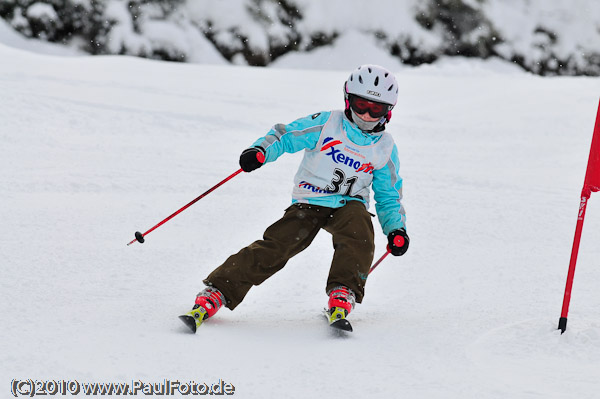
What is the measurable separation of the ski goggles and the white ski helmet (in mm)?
18

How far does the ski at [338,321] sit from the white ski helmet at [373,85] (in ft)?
3.38

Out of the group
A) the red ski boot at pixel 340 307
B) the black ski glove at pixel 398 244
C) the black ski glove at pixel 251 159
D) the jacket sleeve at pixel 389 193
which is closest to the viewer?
the red ski boot at pixel 340 307

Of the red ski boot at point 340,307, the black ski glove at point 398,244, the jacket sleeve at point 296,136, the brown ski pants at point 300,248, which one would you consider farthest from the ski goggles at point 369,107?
the red ski boot at point 340,307

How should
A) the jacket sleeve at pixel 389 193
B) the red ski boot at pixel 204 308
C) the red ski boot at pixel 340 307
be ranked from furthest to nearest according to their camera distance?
the jacket sleeve at pixel 389 193 → the red ski boot at pixel 340 307 → the red ski boot at pixel 204 308

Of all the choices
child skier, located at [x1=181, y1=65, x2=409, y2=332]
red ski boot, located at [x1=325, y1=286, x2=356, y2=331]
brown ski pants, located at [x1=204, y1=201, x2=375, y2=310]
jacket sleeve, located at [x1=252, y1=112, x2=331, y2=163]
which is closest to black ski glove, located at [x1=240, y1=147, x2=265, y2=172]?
child skier, located at [x1=181, y1=65, x2=409, y2=332]

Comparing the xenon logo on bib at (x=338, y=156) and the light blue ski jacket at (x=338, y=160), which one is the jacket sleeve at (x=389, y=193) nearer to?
the light blue ski jacket at (x=338, y=160)

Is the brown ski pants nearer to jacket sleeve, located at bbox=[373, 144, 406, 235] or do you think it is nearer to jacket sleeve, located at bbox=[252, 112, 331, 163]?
jacket sleeve, located at bbox=[373, 144, 406, 235]

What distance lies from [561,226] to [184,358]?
13.4 ft

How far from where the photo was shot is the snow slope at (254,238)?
269 centimetres

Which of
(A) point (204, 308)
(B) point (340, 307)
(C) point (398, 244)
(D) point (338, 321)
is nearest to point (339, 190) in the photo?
(C) point (398, 244)

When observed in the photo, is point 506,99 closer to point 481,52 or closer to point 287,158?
point 287,158

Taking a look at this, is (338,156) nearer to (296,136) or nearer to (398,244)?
(296,136)

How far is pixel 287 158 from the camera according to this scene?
7.69 meters

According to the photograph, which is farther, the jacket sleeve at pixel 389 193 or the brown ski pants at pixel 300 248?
the jacket sleeve at pixel 389 193
